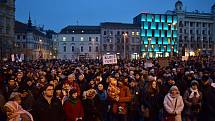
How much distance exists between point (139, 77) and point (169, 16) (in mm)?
108706

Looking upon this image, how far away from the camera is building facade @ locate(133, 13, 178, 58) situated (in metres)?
118

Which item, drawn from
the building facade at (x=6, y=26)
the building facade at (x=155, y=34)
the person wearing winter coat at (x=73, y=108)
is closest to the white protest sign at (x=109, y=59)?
Result: the person wearing winter coat at (x=73, y=108)

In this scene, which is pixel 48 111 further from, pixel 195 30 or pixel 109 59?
pixel 195 30

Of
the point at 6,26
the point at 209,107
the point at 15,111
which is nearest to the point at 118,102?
the point at 209,107

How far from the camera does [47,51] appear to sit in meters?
147

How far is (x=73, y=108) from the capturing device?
970cm

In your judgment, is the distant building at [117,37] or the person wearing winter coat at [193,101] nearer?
the person wearing winter coat at [193,101]

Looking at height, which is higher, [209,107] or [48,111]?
[48,111]

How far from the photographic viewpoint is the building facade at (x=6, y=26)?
283 ft

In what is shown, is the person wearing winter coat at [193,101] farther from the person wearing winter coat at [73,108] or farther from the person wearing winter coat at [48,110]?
the person wearing winter coat at [48,110]

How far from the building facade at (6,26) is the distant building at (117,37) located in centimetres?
3030

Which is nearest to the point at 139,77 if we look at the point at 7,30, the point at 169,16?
the point at 7,30

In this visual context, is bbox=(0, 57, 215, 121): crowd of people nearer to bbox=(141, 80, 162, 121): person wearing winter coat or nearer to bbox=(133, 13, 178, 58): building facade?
bbox=(141, 80, 162, 121): person wearing winter coat

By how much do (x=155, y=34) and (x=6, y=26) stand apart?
47837 mm
